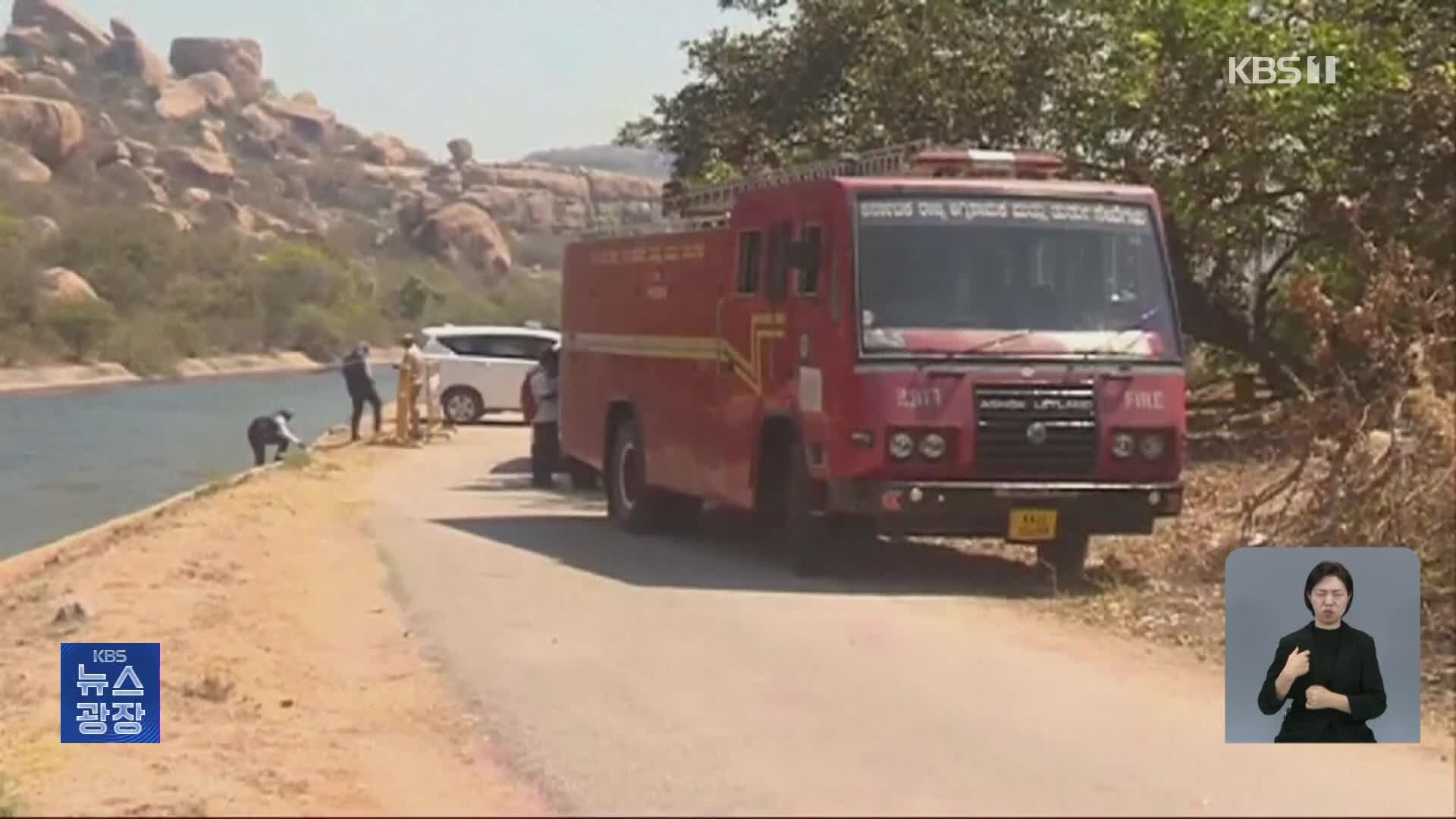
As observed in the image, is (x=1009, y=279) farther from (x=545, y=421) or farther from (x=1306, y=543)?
(x=545, y=421)

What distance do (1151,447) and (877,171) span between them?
3.07 metres

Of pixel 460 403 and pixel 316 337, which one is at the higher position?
pixel 316 337

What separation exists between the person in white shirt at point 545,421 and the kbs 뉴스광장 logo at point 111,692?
1220 centimetres

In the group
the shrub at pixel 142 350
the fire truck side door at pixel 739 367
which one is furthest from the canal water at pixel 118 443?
the fire truck side door at pixel 739 367

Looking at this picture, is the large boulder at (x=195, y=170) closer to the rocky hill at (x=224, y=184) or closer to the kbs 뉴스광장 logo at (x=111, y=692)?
the rocky hill at (x=224, y=184)

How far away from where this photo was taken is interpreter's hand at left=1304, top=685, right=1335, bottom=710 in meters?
8.47

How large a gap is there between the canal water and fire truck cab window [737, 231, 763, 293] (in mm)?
11594

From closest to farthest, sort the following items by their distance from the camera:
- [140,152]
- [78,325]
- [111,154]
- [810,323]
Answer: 1. [810,323]
2. [78,325]
3. [111,154]
4. [140,152]

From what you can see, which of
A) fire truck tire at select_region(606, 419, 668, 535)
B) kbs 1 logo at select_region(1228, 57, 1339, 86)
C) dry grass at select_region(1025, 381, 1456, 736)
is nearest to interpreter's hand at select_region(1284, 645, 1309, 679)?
dry grass at select_region(1025, 381, 1456, 736)

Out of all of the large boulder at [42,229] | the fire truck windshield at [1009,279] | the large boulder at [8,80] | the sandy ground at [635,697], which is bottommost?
the sandy ground at [635,697]

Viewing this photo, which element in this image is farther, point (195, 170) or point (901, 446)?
point (195, 170)

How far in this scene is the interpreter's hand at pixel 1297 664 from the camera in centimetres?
848

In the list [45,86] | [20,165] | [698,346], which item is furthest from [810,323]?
[45,86]

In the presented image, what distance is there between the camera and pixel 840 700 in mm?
10055
